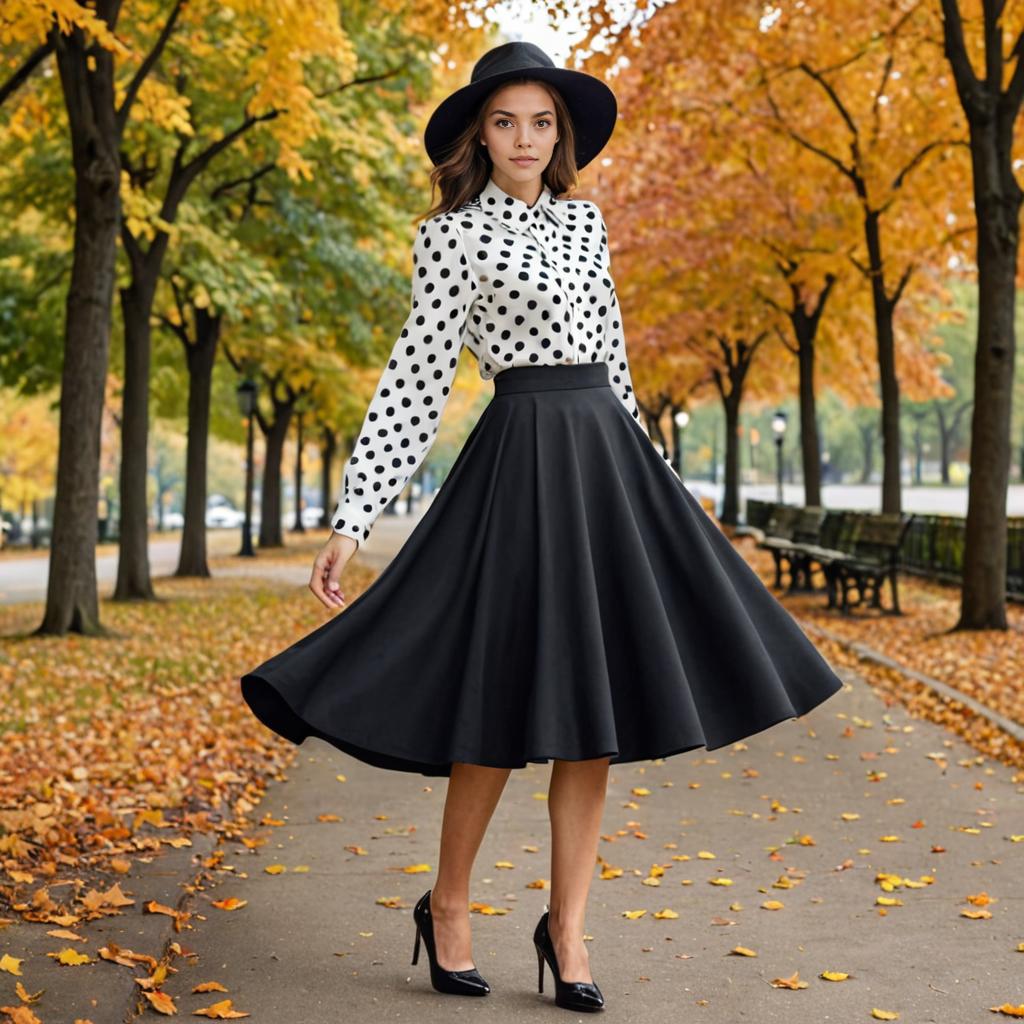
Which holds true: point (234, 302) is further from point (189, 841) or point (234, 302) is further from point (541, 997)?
point (541, 997)

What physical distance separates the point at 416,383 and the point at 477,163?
0.59 meters

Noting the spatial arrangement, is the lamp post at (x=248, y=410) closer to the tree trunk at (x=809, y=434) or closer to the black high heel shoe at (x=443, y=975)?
the tree trunk at (x=809, y=434)

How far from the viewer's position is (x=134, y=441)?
17453 millimetres

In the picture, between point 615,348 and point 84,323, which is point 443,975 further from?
point 84,323

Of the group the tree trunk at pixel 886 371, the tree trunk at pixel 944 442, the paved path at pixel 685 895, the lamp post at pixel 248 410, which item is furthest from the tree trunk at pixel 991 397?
the tree trunk at pixel 944 442

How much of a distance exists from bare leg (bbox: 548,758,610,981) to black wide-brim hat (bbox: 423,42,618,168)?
1.56 m

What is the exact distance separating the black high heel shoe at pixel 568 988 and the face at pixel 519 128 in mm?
1830

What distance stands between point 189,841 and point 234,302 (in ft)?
39.5

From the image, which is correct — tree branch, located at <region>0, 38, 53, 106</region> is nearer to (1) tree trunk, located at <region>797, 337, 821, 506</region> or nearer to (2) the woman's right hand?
(2) the woman's right hand

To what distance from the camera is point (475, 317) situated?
391cm

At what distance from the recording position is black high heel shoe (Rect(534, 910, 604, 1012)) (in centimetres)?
383

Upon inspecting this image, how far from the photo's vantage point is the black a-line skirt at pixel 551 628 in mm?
3561

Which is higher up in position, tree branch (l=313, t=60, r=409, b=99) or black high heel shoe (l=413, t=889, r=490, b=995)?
tree branch (l=313, t=60, r=409, b=99)

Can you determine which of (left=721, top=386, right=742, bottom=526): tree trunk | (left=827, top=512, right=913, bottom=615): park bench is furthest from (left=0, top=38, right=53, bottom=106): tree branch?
(left=721, top=386, right=742, bottom=526): tree trunk
